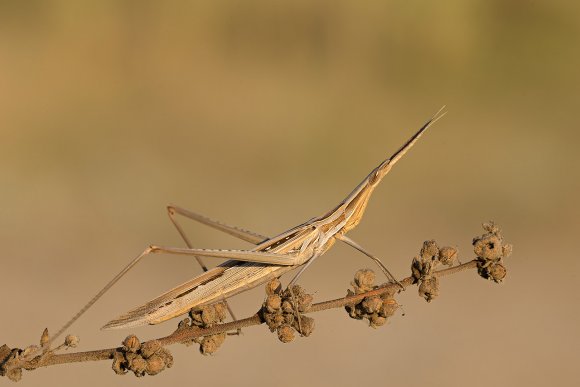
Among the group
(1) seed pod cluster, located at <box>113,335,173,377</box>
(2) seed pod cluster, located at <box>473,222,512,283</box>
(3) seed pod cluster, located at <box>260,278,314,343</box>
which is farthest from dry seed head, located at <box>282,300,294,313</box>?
(2) seed pod cluster, located at <box>473,222,512,283</box>

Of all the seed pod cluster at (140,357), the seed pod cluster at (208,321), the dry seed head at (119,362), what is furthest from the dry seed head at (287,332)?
the dry seed head at (119,362)

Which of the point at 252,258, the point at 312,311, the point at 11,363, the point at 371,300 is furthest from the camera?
the point at 252,258

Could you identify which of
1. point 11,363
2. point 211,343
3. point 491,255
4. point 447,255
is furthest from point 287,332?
point 11,363

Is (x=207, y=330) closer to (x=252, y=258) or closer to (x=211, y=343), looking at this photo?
(x=211, y=343)

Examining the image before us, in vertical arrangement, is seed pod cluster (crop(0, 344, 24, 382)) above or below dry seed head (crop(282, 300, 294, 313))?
above

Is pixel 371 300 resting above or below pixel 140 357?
below

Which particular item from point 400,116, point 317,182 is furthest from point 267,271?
point 400,116

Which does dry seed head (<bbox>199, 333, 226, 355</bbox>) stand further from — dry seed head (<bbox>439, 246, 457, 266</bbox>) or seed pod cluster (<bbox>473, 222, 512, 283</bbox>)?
seed pod cluster (<bbox>473, 222, 512, 283</bbox>)
